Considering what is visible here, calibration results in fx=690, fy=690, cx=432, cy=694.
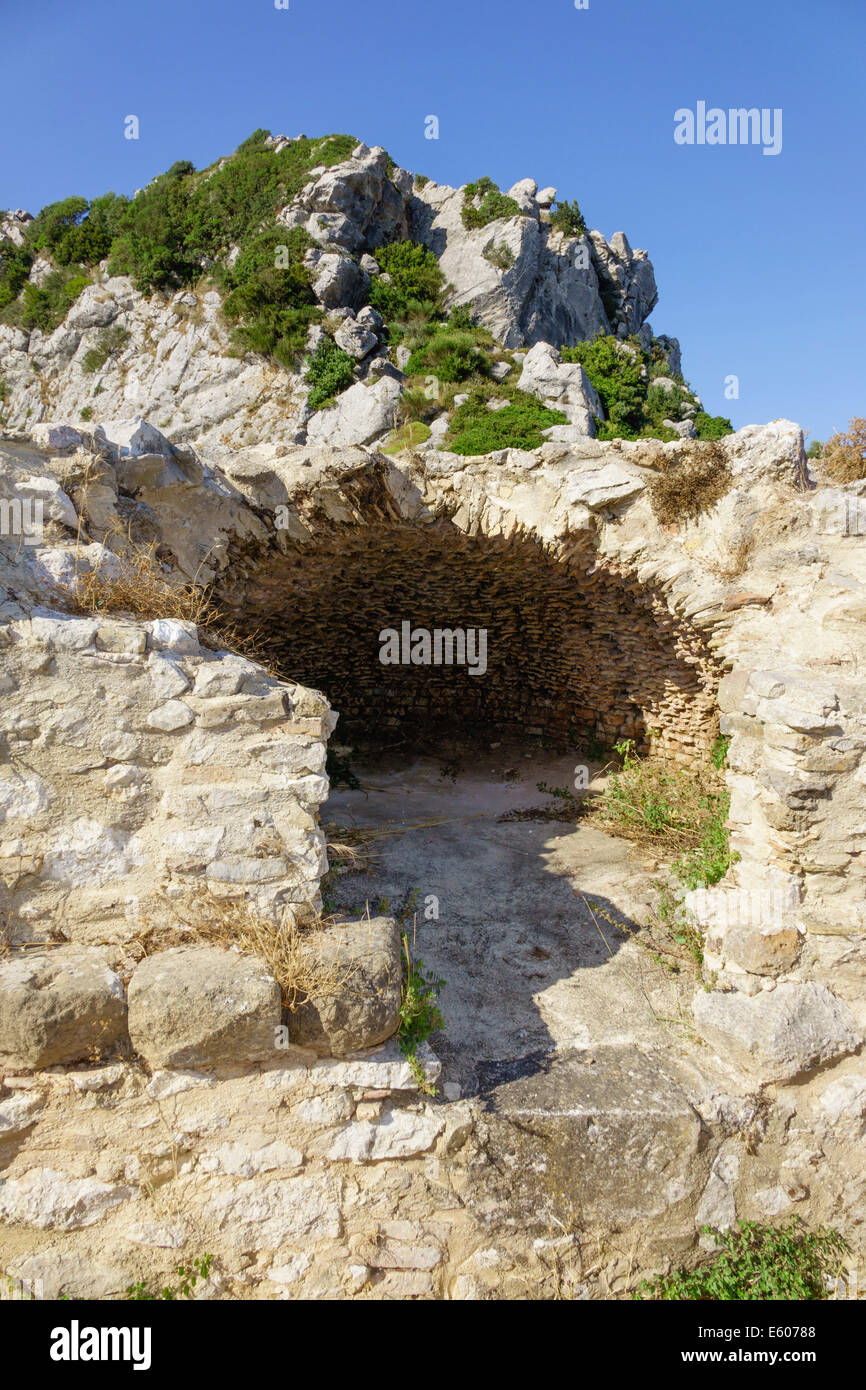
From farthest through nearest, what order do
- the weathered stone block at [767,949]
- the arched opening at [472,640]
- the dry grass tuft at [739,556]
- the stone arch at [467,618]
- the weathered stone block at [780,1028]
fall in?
the arched opening at [472,640], the stone arch at [467,618], the dry grass tuft at [739,556], the weathered stone block at [767,949], the weathered stone block at [780,1028]

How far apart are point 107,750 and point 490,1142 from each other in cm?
241

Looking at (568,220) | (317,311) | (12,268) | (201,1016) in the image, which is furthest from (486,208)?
(201,1016)

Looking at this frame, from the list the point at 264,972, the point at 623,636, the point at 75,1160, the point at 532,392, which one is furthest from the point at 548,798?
the point at 532,392

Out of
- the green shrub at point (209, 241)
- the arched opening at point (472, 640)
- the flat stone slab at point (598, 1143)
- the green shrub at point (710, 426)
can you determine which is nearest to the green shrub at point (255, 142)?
the green shrub at point (209, 241)

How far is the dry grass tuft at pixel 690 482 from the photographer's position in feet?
19.0

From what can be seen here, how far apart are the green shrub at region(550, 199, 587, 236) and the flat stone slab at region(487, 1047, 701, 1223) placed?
1208 inches

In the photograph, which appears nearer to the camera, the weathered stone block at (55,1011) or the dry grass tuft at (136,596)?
the weathered stone block at (55,1011)

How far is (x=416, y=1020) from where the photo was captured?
3.32m

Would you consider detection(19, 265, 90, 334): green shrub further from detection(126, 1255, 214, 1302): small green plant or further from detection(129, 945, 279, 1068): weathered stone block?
detection(126, 1255, 214, 1302): small green plant

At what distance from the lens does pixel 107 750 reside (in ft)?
10.3

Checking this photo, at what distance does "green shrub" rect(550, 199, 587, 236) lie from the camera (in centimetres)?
2652

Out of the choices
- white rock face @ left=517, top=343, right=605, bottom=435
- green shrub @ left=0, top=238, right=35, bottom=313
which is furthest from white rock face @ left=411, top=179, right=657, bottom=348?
green shrub @ left=0, top=238, right=35, bottom=313

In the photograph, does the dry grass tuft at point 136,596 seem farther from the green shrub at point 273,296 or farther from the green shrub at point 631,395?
the green shrub at point 273,296

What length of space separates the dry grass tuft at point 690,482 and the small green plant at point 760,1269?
488 centimetres
